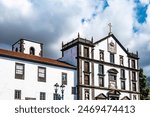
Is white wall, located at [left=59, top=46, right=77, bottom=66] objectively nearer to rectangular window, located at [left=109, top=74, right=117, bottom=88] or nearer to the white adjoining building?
the white adjoining building

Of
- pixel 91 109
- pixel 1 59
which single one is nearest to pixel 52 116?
pixel 91 109

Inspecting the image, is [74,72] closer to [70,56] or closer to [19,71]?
[70,56]

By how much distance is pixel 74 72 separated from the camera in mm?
36875

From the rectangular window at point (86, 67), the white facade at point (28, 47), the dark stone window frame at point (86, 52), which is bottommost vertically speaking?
the rectangular window at point (86, 67)

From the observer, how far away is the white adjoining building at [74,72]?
31.0m

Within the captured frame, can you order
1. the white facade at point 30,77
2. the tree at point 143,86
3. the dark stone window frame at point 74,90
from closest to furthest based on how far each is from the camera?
1. the white facade at point 30,77
2. the dark stone window frame at point 74,90
3. the tree at point 143,86

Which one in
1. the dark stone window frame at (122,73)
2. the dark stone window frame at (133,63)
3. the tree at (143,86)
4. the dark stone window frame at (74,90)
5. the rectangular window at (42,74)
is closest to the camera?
the rectangular window at (42,74)

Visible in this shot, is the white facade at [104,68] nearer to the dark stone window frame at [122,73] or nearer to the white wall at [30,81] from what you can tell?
the dark stone window frame at [122,73]

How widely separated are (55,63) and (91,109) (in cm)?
3190

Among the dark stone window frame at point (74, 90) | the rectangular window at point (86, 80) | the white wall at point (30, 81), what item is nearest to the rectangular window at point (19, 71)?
the white wall at point (30, 81)

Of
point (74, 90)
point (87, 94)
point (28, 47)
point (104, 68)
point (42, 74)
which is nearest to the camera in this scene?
point (42, 74)

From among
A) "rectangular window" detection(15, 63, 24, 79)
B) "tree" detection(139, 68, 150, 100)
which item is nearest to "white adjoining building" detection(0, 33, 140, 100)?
"rectangular window" detection(15, 63, 24, 79)

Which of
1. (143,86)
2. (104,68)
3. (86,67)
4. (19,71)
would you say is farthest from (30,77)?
(143,86)

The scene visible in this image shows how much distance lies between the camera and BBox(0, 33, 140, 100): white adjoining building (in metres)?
31.0
